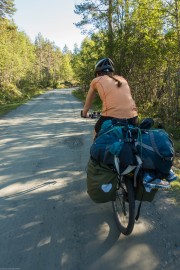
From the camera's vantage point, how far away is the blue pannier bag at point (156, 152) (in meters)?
2.77

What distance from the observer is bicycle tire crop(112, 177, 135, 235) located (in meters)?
2.88

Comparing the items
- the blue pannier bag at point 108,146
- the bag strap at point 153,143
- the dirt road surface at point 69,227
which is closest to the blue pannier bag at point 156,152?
the bag strap at point 153,143

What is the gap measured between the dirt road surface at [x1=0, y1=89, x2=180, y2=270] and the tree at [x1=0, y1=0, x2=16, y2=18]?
1072 inches

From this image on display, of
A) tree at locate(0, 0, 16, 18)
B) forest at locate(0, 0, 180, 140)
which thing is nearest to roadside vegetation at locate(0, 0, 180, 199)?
forest at locate(0, 0, 180, 140)

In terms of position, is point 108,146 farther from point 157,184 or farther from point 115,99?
point 115,99

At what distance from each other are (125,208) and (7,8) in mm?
30133

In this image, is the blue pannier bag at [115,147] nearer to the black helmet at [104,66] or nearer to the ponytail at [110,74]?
the ponytail at [110,74]

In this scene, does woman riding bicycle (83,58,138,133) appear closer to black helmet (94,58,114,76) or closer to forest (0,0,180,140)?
black helmet (94,58,114,76)

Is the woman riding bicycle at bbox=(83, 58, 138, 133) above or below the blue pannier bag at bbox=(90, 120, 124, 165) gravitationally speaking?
above

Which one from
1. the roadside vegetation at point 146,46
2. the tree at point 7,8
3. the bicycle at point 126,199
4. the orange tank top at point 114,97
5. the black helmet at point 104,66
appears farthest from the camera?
the tree at point 7,8

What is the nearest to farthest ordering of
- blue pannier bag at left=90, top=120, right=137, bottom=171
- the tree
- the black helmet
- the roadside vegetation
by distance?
blue pannier bag at left=90, top=120, right=137, bottom=171
the black helmet
the roadside vegetation
the tree

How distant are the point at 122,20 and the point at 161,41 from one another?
3585 mm

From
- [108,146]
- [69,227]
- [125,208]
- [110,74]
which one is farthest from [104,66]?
[69,227]

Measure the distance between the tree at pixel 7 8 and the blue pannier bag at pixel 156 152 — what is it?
3005 centimetres
